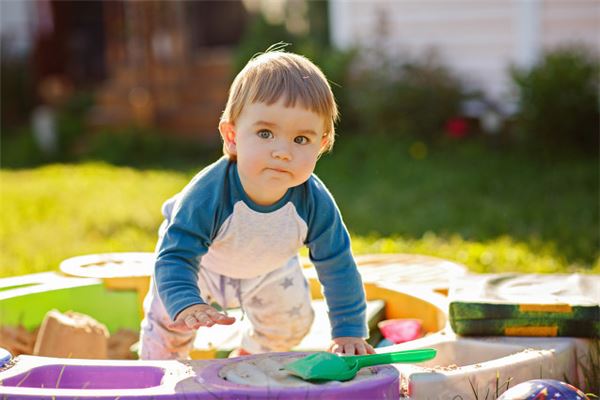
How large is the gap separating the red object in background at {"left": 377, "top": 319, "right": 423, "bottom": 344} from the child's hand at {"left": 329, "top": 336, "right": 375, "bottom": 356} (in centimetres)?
51

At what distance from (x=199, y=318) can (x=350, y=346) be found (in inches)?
17.6

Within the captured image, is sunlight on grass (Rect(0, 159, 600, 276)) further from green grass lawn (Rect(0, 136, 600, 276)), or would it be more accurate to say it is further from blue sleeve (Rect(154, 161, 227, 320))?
blue sleeve (Rect(154, 161, 227, 320))

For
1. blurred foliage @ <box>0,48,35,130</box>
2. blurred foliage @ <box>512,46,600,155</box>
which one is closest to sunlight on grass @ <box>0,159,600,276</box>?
blurred foliage @ <box>512,46,600,155</box>

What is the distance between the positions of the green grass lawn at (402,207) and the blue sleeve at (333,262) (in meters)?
1.74

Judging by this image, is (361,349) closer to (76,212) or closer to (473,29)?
(76,212)

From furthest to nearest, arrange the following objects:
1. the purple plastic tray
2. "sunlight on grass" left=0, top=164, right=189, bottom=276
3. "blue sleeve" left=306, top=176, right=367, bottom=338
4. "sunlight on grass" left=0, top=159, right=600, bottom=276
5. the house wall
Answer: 1. the house wall
2. "sunlight on grass" left=0, top=164, right=189, bottom=276
3. "sunlight on grass" left=0, top=159, right=600, bottom=276
4. "blue sleeve" left=306, top=176, right=367, bottom=338
5. the purple plastic tray

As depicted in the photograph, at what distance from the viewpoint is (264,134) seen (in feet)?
6.59

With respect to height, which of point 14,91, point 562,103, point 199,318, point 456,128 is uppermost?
point 199,318

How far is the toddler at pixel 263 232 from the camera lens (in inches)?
78.2

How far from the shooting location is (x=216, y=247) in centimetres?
225

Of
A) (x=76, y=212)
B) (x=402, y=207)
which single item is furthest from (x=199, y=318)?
(x=76, y=212)

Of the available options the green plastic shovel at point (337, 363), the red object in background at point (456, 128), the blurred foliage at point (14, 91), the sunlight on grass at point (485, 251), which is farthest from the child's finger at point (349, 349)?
the blurred foliage at point (14, 91)

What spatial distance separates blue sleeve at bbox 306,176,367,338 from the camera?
2207mm

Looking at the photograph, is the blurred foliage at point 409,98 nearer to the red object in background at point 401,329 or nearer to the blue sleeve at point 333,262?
the red object in background at point 401,329
